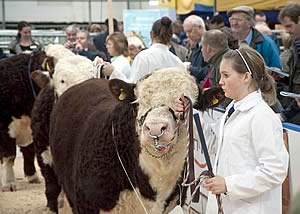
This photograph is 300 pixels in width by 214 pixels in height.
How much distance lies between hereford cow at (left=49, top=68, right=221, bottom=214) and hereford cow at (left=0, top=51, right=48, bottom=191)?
3520mm

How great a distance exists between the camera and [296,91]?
561cm

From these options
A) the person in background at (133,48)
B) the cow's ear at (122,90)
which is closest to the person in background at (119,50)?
the person in background at (133,48)

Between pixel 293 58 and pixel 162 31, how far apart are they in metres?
1.68

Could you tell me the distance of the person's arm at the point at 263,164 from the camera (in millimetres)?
3363

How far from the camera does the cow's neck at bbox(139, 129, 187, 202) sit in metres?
4.01

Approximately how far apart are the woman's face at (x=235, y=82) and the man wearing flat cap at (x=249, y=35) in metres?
3.04

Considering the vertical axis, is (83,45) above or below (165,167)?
above

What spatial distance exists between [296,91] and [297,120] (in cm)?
77

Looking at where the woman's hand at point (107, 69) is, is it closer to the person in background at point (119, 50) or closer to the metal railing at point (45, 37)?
the person in background at point (119, 50)

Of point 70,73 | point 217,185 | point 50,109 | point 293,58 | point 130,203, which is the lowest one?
point 130,203

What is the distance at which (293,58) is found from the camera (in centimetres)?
567

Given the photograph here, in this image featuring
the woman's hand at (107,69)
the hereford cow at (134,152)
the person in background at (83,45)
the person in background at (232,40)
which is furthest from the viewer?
the person in background at (83,45)

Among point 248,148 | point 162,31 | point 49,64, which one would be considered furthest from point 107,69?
point 248,148

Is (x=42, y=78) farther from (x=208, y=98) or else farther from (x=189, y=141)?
(x=189, y=141)
